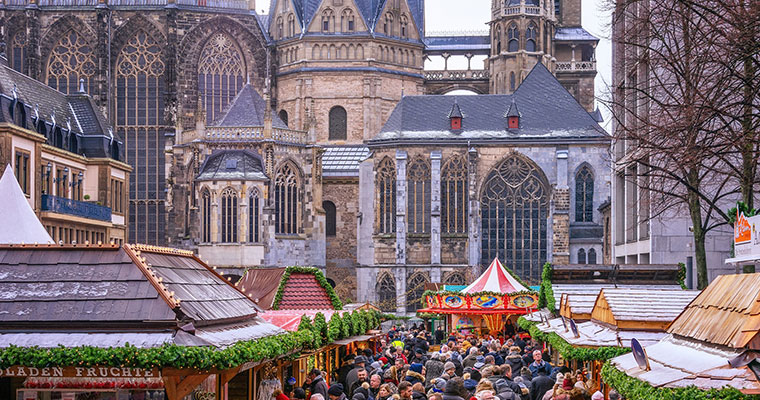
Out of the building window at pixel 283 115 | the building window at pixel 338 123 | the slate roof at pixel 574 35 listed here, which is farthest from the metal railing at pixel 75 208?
the slate roof at pixel 574 35

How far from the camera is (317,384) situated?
55.4 feet


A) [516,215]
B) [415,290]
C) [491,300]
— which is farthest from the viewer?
[516,215]

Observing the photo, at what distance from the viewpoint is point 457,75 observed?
7481 centimetres

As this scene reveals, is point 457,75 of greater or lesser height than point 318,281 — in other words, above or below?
above

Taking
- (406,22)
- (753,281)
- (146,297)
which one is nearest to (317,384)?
(146,297)

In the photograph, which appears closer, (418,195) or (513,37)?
(418,195)

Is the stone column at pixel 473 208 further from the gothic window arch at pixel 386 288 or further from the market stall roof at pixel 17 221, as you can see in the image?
the market stall roof at pixel 17 221

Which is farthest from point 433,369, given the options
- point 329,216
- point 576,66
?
point 576,66

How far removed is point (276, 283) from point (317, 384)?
9.79m

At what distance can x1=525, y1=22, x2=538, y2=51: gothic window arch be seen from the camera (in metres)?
72.2

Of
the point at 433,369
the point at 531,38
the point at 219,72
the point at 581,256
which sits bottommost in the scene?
the point at 433,369

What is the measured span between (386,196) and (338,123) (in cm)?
732

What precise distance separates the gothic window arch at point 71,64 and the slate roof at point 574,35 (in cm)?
2757

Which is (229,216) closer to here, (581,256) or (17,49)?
(17,49)
